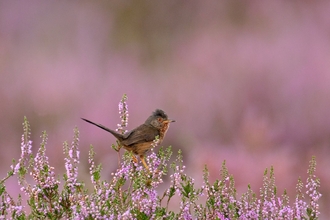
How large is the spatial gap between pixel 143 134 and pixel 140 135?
17 millimetres

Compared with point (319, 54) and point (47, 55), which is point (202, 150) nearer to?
point (319, 54)

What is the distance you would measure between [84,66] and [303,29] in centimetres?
118

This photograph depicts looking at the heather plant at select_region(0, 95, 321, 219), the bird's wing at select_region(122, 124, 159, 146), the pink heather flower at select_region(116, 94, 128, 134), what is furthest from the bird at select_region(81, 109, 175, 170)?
the heather plant at select_region(0, 95, 321, 219)

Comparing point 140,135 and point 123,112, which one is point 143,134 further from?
point 123,112

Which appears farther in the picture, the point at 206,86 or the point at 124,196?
the point at 206,86

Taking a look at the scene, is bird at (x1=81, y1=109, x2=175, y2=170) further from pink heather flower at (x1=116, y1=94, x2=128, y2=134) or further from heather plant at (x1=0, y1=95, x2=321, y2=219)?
heather plant at (x1=0, y1=95, x2=321, y2=219)

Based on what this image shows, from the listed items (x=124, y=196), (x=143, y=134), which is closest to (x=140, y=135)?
(x=143, y=134)

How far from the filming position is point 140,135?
5.42 feet

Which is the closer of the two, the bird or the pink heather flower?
the pink heather flower

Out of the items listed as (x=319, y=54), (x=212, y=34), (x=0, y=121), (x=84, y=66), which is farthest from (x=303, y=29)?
(x=0, y=121)

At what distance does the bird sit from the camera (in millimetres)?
1588

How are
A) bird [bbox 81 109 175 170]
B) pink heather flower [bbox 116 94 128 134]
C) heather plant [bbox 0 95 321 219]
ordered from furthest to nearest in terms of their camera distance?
bird [bbox 81 109 175 170] < pink heather flower [bbox 116 94 128 134] < heather plant [bbox 0 95 321 219]

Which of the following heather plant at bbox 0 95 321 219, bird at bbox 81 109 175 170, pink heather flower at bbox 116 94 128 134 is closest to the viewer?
heather plant at bbox 0 95 321 219

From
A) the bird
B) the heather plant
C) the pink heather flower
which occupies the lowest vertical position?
the heather plant
